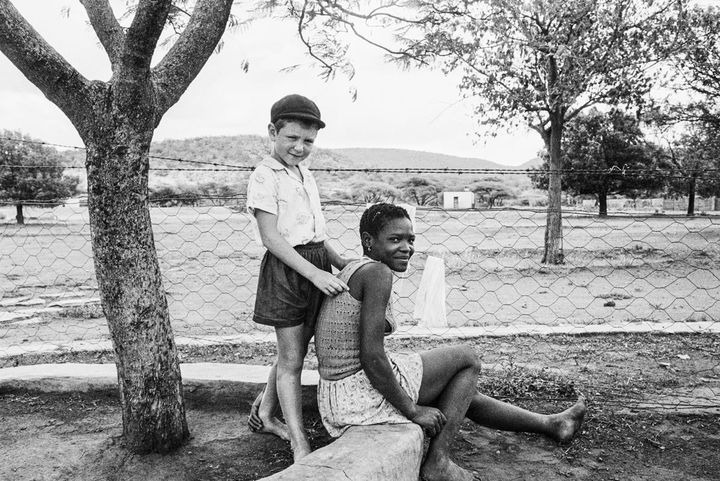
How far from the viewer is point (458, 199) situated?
4662 centimetres

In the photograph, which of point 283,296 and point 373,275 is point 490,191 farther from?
point 373,275

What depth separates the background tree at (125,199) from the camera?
2.20m

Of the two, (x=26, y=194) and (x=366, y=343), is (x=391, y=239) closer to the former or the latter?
(x=366, y=343)

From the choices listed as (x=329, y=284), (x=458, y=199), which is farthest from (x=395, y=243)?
(x=458, y=199)

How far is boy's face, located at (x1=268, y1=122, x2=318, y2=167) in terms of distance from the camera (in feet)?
7.29

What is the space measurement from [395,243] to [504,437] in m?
1.16

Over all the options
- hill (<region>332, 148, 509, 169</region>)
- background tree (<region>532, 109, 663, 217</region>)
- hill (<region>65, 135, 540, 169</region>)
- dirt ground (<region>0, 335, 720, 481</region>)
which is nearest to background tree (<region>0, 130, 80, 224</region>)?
background tree (<region>532, 109, 663, 217</region>)

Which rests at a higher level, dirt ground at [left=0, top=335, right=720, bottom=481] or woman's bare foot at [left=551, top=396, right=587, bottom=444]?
woman's bare foot at [left=551, top=396, right=587, bottom=444]

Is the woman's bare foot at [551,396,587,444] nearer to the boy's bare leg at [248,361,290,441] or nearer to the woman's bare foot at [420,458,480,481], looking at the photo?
the woman's bare foot at [420,458,480,481]

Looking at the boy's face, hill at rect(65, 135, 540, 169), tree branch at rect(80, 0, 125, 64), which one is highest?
hill at rect(65, 135, 540, 169)

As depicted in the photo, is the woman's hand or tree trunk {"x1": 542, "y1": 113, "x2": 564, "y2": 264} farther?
tree trunk {"x1": 542, "y1": 113, "x2": 564, "y2": 264}

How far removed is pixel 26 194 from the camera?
26719mm

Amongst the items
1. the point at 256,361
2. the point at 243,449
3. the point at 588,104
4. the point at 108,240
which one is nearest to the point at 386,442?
the point at 243,449

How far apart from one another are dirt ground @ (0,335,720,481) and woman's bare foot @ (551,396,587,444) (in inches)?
1.7
